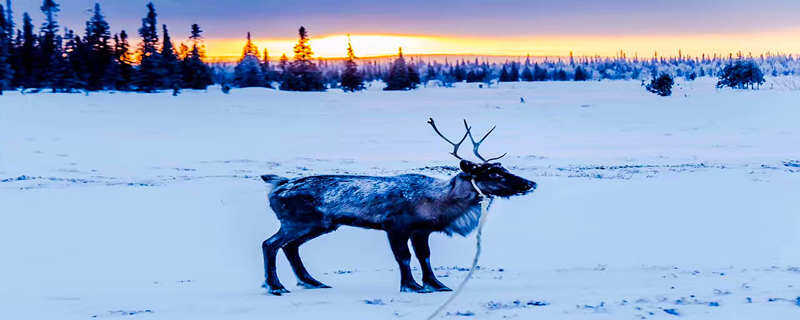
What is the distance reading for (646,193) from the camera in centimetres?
1761

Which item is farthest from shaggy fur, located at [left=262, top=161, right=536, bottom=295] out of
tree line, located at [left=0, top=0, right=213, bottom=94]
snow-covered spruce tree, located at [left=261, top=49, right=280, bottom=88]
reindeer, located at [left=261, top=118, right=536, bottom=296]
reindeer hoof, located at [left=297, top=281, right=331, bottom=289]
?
snow-covered spruce tree, located at [left=261, top=49, right=280, bottom=88]

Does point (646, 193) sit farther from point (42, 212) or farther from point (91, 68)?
point (91, 68)

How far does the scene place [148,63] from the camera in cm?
6088

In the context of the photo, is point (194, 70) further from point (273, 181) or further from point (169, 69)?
point (273, 181)

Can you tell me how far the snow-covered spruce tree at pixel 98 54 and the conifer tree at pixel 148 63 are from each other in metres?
2.39

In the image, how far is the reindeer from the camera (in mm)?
7758

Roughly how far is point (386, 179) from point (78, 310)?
3.11 metres

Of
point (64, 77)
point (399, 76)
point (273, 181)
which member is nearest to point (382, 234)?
point (273, 181)

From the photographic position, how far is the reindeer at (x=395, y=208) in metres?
7.76

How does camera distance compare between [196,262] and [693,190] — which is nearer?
[196,262]

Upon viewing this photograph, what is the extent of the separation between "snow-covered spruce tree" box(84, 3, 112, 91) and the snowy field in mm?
23142

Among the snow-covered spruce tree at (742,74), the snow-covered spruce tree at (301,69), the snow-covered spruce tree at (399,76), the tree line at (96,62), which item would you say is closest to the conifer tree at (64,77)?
the tree line at (96,62)

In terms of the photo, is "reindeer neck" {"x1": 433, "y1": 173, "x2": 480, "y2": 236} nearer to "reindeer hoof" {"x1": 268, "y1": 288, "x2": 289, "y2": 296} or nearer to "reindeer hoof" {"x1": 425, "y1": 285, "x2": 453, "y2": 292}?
"reindeer hoof" {"x1": 425, "y1": 285, "x2": 453, "y2": 292}

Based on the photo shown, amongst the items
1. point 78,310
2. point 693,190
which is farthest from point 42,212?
point 693,190
